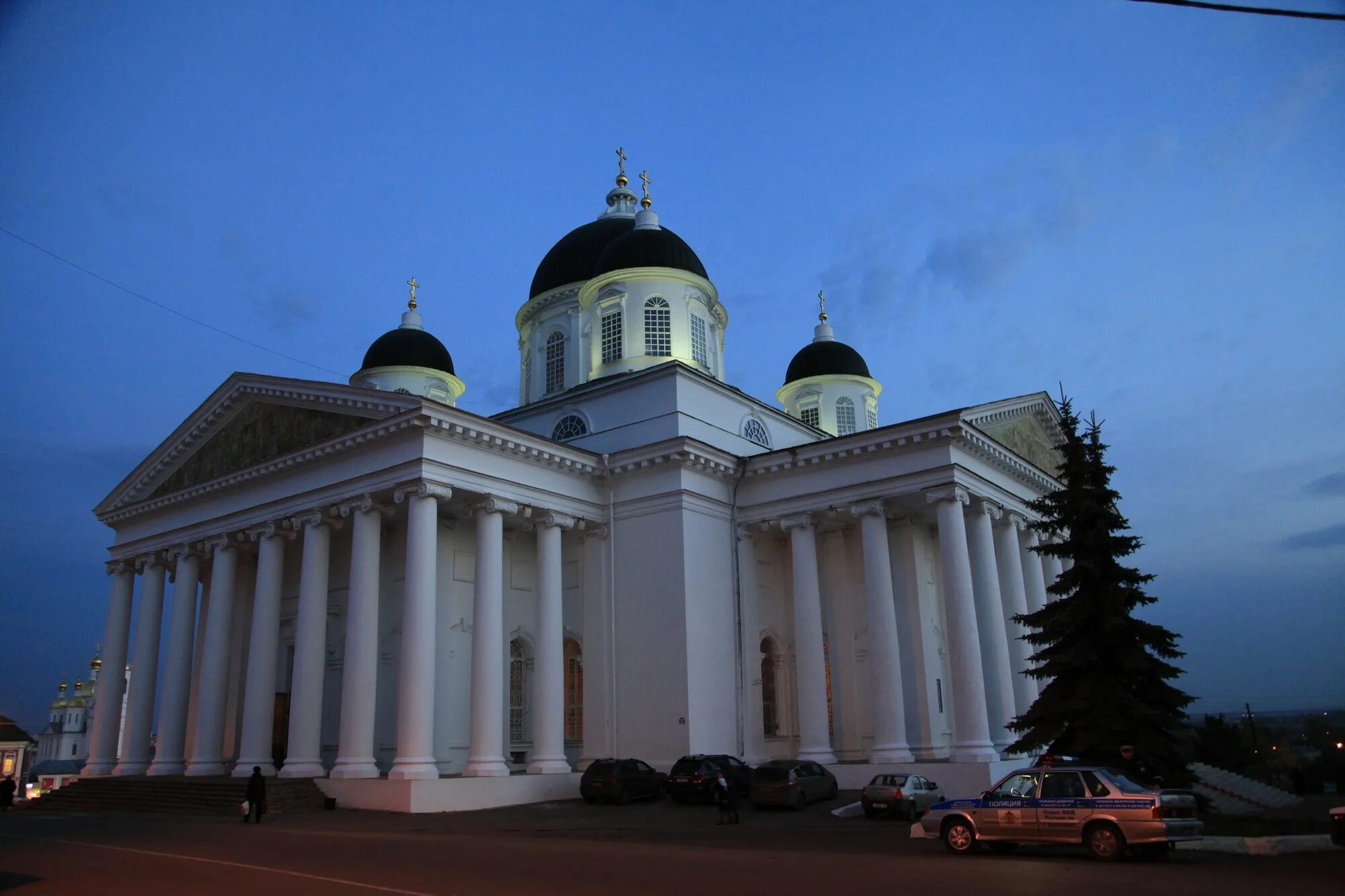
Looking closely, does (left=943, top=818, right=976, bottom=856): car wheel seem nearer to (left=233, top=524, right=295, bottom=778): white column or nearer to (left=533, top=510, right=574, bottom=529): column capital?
(left=533, top=510, right=574, bottom=529): column capital

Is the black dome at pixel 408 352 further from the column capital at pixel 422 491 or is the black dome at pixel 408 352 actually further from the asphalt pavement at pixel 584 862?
the asphalt pavement at pixel 584 862

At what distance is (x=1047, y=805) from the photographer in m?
11.9

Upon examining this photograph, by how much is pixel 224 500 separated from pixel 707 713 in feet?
47.7

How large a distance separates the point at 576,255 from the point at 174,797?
68.9 ft

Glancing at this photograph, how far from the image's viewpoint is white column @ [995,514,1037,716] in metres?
26.8

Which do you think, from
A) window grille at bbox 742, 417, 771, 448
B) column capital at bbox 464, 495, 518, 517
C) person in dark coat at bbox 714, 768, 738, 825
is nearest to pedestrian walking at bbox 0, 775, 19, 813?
column capital at bbox 464, 495, 518, 517

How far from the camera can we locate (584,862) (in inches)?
453

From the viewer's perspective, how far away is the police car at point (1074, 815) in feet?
36.8

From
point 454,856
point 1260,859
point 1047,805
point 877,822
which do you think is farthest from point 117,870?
point 1260,859

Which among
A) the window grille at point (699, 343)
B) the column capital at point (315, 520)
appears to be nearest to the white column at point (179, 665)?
the column capital at point (315, 520)

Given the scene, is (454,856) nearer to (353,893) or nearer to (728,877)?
(353,893)

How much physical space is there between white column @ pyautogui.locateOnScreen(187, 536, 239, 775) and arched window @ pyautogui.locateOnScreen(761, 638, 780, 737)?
14475 mm

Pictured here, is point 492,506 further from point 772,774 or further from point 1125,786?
point 1125,786

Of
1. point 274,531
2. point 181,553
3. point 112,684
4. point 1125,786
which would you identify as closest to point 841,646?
point 274,531
